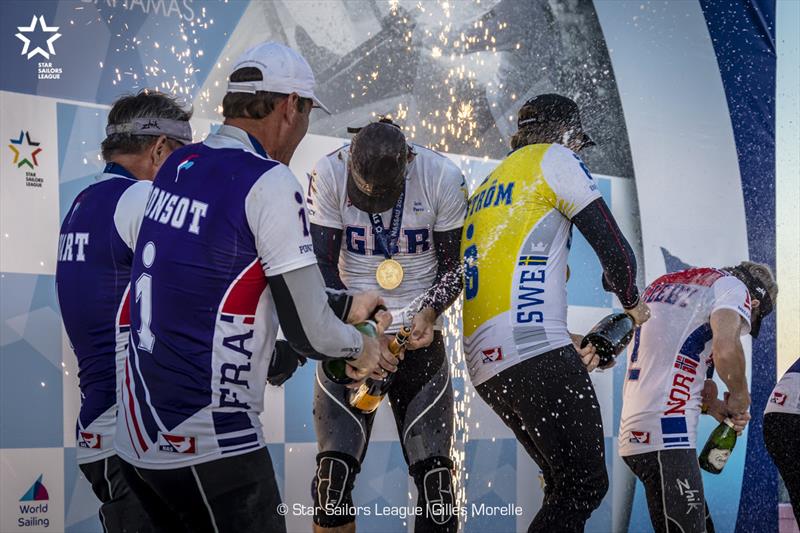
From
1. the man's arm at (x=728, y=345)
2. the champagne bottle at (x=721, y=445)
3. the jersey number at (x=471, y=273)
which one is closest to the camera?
the jersey number at (x=471, y=273)

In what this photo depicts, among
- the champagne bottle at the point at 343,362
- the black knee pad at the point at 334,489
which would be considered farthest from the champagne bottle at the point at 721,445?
the champagne bottle at the point at 343,362

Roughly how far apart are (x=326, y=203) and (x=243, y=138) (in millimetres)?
1461

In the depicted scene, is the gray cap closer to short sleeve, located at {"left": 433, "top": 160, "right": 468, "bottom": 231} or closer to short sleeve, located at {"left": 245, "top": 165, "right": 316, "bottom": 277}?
short sleeve, located at {"left": 433, "top": 160, "right": 468, "bottom": 231}

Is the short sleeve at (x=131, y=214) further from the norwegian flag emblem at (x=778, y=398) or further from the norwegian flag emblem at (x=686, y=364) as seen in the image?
the norwegian flag emblem at (x=778, y=398)

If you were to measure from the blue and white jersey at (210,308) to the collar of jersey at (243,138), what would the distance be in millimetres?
148

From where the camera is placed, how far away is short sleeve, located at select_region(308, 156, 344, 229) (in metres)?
3.92

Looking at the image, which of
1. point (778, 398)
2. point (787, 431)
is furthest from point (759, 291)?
point (787, 431)

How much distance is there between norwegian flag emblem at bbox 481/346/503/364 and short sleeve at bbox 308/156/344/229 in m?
0.87

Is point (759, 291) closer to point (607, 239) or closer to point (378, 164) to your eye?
point (607, 239)

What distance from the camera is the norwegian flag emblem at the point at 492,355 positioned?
350 centimetres

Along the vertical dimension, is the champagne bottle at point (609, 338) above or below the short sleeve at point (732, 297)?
below

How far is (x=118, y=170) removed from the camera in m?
3.27

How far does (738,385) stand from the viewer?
4395 millimetres

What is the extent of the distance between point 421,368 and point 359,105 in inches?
80.1
